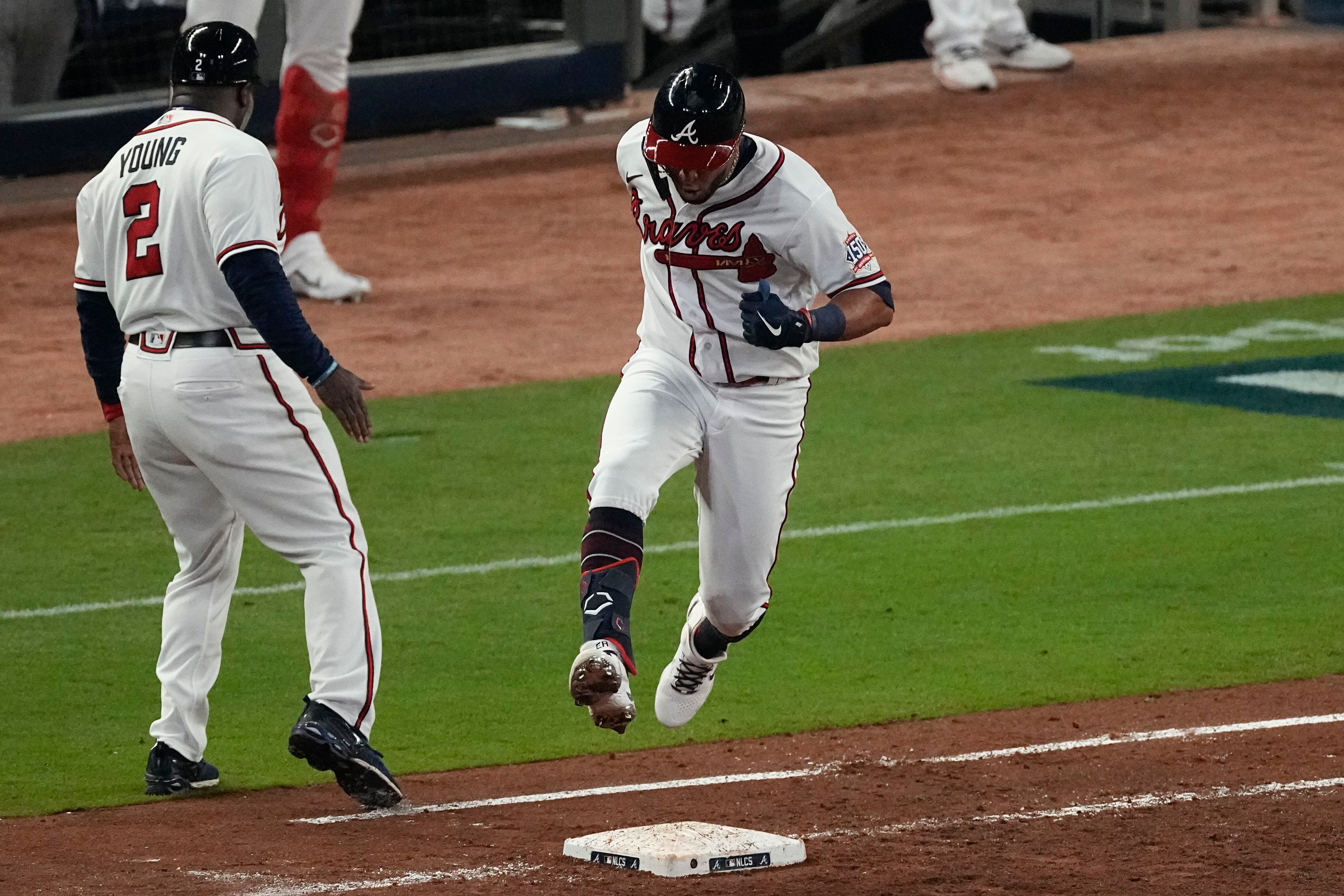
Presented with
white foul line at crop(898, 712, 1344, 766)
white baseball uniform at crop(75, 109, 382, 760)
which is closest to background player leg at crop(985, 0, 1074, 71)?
white foul line at crop(898, 712, 1344, 766)

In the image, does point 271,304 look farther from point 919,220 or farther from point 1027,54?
point 1027,54

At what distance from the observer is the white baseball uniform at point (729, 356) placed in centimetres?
563

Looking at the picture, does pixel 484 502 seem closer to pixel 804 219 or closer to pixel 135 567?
pixel 135 567

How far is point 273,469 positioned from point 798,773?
63.7 inches

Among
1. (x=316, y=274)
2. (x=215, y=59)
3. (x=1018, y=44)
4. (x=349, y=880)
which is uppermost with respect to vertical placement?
(x=215, y=59)

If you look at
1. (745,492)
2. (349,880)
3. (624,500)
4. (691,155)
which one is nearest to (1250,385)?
(745,492)

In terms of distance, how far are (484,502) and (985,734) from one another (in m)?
3.35

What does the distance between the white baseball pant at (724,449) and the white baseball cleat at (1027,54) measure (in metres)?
12.8

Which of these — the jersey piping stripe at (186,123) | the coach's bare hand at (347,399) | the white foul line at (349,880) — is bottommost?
the white foul line at (349,880)

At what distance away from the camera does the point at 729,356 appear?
5.74 meters

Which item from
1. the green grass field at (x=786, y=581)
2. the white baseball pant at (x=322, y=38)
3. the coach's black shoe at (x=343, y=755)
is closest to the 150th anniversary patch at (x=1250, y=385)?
the green grass field at (x=786, y=581)

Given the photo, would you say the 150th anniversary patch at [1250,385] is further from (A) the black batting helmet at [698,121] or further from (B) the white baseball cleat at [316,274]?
(A) the black batting helmet at [698,121]

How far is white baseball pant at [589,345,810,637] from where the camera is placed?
18.4 feet

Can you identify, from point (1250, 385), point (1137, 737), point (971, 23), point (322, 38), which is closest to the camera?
point (1137, 737)
